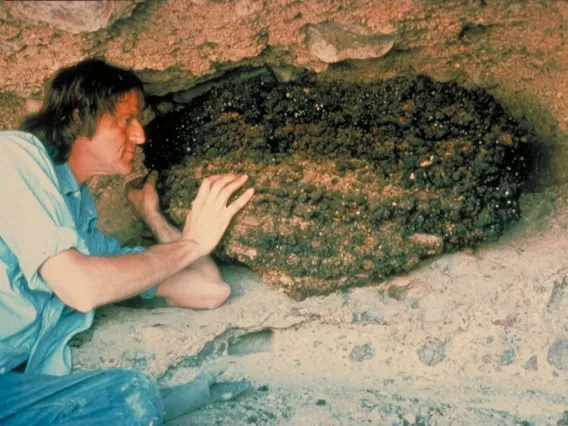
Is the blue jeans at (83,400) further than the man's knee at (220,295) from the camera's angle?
No

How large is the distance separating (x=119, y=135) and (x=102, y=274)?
452 mm

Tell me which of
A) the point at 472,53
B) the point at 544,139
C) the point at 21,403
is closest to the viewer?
the point at 21,403

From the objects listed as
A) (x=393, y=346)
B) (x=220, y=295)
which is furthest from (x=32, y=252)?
(x=393, y=346)

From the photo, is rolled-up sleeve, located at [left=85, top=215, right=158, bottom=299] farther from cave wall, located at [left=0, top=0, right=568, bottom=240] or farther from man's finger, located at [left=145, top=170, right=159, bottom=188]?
cave wall, located at [left=0, top=0, right=568, bottom=240]

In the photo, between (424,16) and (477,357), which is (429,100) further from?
(477,357)

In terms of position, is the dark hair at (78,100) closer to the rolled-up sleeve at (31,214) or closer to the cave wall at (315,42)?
the cave wall at (315,42)

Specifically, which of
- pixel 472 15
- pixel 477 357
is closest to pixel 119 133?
pixel 472 15

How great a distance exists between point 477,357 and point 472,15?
90 cm

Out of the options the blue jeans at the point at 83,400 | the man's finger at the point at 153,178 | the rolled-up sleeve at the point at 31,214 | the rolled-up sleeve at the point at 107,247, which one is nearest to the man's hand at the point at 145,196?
the man's finger at the point at 153,178

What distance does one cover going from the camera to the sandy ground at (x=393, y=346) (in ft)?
6.98

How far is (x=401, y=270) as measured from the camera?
228 centimetres

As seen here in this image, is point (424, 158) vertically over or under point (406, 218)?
over

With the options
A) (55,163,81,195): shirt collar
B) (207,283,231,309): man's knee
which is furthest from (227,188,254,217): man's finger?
(55,163,81,195): shirt collar

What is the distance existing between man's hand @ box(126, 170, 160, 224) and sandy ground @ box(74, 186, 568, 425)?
0.31 m
